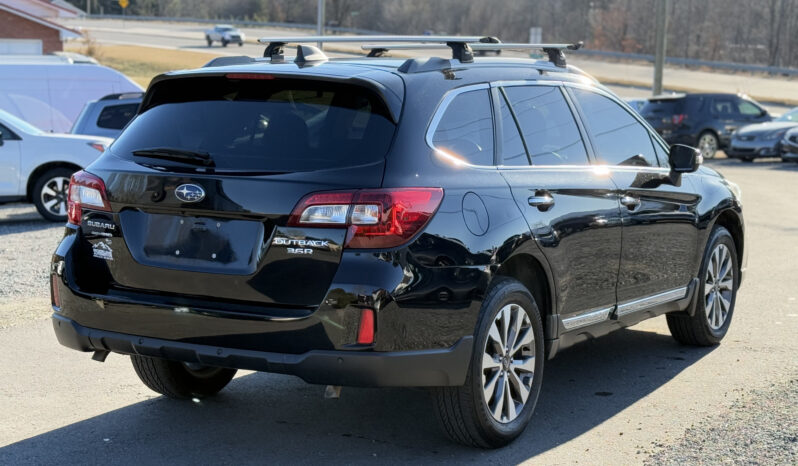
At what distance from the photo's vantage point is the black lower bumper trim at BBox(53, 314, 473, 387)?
4.53 metres

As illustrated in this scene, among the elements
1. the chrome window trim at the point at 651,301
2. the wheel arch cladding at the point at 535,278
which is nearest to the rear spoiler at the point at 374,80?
the wheel arch cladding at the point at 535,278

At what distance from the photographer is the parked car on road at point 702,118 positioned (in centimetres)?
3039

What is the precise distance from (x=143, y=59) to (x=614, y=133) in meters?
57.6

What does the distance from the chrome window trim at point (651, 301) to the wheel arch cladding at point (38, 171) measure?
10.2 m

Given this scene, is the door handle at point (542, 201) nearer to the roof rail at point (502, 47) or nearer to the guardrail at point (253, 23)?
the roof rail at point (502, 47)

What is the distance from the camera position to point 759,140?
1137 inches

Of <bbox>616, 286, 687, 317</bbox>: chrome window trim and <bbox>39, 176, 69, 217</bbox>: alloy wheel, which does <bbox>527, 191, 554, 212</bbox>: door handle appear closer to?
<bbox>616, 286, 687, 317</bbox>: chrome window trim

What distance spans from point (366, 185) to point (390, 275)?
0.38 metres

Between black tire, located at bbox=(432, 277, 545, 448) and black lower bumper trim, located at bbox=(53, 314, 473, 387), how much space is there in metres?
0.11

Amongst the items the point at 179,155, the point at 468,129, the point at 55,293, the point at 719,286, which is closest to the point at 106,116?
the point at 719,286

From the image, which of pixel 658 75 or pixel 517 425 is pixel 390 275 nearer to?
pixel 517 425

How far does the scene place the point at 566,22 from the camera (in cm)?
9912

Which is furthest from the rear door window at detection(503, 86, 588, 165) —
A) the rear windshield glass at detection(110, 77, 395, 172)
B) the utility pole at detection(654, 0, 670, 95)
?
the utility pole at detection(654, 0, 670, 95)

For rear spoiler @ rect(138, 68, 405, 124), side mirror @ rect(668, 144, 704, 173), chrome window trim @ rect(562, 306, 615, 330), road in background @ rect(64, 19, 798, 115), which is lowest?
road in background @ rect(64, 19, 798, 115)
